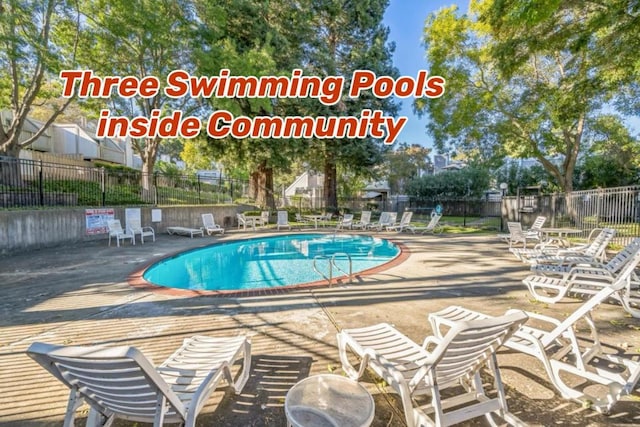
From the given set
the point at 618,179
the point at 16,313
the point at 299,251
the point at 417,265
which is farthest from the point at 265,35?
the point at 618,179

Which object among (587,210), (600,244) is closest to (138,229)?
(600,244)

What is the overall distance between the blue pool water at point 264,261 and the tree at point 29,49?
7.11m

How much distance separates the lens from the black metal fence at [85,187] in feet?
31.8

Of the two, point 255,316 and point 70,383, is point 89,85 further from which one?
point 70,383

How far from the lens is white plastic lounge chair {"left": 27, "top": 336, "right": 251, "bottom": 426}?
Result: 4.62 ft

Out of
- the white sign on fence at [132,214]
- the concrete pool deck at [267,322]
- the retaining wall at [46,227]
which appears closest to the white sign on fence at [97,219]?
the retaining wall at [46,227]

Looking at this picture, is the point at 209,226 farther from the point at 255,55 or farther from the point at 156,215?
the point at 255,55

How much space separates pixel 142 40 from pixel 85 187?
630cm

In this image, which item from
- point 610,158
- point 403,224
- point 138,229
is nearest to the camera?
point 138,229

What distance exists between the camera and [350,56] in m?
19.4

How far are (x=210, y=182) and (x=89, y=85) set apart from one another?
6.70m

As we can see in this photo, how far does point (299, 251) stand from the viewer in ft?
36.3

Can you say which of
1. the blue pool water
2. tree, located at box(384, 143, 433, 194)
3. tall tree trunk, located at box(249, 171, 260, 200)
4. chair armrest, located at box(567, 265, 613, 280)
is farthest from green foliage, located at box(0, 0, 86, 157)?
tree, located at box(384, 143, 433, 194)

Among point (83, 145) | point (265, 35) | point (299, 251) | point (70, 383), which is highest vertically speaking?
point (265, 35)
